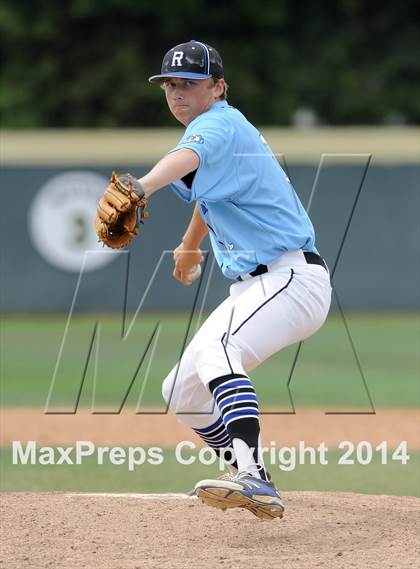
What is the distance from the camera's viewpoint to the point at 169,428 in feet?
30.5

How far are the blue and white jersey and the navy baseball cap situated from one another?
0.17 metres

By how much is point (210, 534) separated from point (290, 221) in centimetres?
140

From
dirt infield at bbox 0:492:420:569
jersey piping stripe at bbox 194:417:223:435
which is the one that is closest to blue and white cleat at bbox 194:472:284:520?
dirt infield at bbox 0:492:420:569

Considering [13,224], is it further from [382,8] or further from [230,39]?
[382,8]

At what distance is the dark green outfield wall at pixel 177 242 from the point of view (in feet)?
54.7

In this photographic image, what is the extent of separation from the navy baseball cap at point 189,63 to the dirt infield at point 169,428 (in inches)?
152

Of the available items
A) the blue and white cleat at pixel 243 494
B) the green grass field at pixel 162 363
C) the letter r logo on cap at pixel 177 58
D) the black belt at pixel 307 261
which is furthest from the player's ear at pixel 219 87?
the green grass field at pixel 162 363

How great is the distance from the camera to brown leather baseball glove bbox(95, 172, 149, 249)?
179 inches

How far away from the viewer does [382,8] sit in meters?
25.9

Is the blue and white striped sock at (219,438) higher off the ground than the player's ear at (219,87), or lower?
lower

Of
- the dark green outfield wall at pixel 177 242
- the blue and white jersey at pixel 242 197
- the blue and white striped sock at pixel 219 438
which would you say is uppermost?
the dark green outfield wall at pixel 177 242

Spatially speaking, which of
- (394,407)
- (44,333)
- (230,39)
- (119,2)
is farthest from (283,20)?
(394,407)

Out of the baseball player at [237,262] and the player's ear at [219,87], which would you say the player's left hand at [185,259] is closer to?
the baseball player at [237,262]

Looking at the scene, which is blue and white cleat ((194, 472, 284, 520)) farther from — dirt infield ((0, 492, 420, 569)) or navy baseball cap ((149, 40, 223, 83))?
navy baseball cap ((149, 40, 223, 83))
